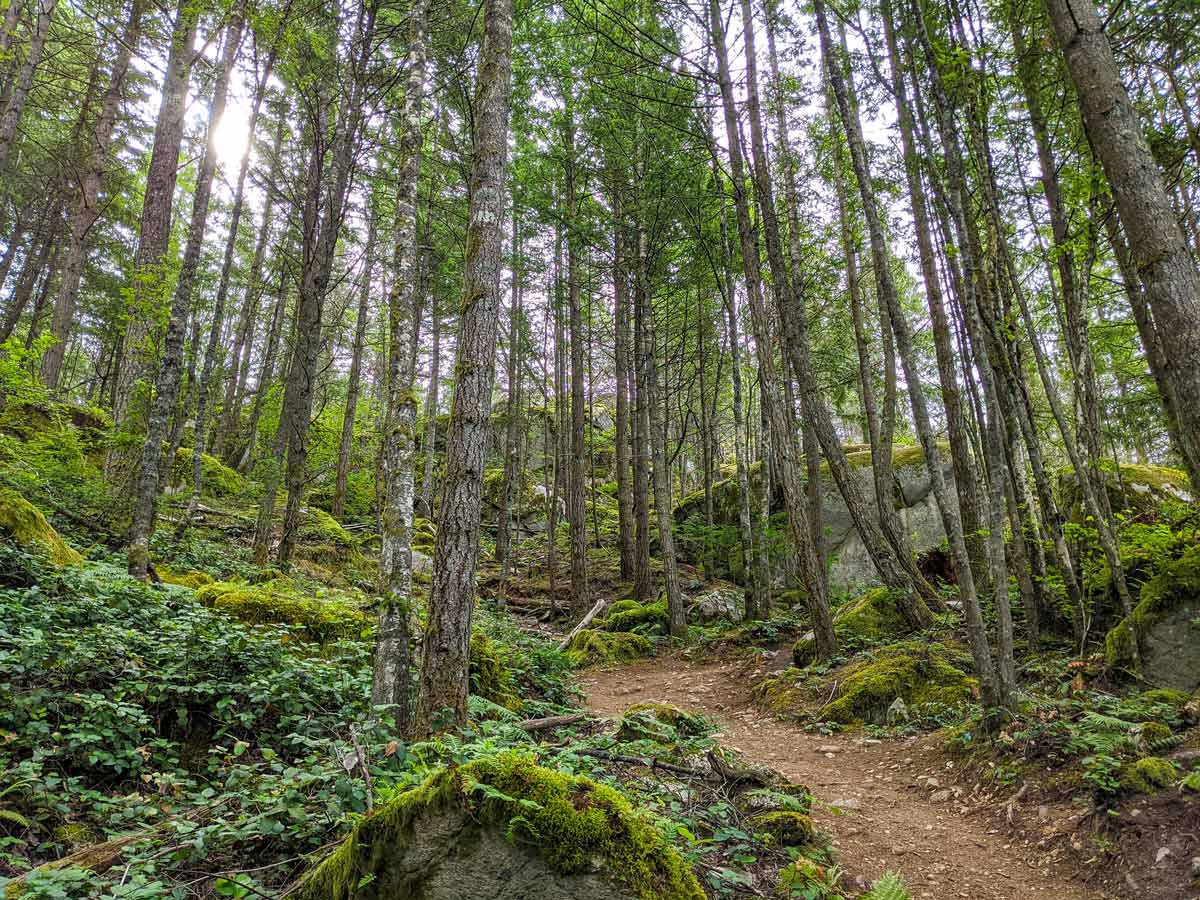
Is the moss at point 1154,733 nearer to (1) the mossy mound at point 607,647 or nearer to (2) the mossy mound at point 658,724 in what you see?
(2) the mossy mound at point 658,724

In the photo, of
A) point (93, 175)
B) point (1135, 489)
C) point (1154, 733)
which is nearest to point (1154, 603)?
point (1154, 733)

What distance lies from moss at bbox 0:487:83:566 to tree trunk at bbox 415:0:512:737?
424 cm

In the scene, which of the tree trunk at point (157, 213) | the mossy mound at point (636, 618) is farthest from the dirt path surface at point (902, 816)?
the tree trunk at point (157, 213)

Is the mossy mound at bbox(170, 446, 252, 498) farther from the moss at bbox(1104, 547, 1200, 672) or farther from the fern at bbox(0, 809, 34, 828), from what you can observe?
the moss at bbox(1104, 547, 1200, 672)

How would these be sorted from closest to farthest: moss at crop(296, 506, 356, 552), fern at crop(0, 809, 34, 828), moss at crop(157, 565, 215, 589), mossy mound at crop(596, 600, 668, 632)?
fern at crop(0, 809, 34, 828) < moss at crop(157, 565, 215, 589) < mossy mound at crop(596, 600, 668, 632) < moss at crop(296, 506, 356, 552)

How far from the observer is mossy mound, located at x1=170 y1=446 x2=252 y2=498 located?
13.0 meters

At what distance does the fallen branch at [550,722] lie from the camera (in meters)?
5.09

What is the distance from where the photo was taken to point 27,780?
2.88 metres

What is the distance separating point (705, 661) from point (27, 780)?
9231 mm

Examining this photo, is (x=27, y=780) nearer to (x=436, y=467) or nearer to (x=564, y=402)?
(x=564, y=402)

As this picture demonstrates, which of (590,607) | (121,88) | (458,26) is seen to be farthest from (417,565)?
(121,88)

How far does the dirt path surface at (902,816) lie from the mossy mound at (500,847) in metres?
2.34

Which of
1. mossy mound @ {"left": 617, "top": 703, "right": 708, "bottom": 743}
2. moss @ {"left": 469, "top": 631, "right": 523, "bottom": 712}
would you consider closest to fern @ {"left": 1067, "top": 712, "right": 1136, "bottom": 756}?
mossy mound @ {"left": 617, "top": 703, "right": 708, "bottom": 743}

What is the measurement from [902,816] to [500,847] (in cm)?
398
